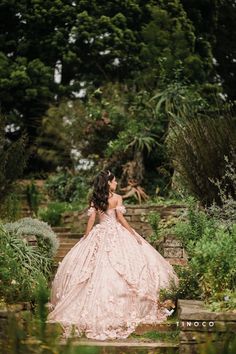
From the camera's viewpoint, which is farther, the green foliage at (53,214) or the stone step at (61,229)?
the green foliage at (53,214)

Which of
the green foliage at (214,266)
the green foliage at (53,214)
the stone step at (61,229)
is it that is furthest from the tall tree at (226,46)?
the green foliage at (214,266)

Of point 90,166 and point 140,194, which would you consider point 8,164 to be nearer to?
point 140,194

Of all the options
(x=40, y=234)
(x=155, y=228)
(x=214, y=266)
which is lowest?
(x=155, y=228)

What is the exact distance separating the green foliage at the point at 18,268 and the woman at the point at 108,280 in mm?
345

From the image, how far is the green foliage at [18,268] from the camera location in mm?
6430

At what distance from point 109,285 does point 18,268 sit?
90 cm

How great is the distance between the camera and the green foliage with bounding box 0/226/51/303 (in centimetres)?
643

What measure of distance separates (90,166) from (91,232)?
292 inches

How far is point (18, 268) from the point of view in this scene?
6.80 m

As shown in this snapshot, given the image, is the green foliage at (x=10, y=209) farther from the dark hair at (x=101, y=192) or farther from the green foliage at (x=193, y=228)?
the green foliage at (x=193, y=228)

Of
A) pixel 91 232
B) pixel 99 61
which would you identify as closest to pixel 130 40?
pixel 99 61

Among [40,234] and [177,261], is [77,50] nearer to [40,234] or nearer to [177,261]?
[40,234]

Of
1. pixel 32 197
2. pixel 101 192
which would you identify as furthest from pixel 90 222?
pixel 32 197

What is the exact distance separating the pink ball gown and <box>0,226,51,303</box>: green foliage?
0.34 meters
